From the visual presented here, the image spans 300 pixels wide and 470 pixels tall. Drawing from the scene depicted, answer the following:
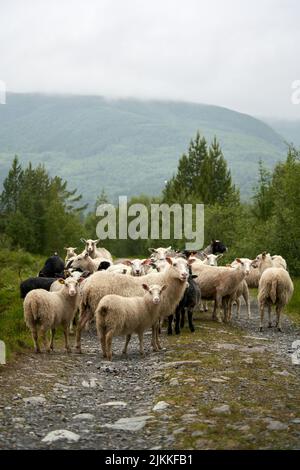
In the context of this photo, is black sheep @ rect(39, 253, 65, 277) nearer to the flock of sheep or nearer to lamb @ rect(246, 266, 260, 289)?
the flock of sheep

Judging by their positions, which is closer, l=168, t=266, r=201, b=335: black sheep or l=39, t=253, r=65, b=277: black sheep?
l=168, t=266, r=201, b=335: black sheep

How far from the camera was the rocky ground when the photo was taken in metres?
Result: 7.64

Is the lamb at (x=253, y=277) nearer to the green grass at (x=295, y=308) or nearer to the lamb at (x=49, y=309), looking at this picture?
the green grass at (x=295, y=308)

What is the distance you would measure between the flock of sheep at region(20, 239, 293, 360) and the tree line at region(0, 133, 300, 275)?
13075 mm

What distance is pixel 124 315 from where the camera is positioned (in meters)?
13.2

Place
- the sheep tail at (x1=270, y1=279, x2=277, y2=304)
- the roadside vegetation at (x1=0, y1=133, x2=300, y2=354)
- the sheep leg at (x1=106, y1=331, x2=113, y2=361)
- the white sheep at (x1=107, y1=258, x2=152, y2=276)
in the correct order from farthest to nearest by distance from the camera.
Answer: the roadside vegetation at (x1=0, y1=133, x2=300, y2=354)
the white sheep at (x1=107, y1=258, x2=152, y2=276)
the sheep tail at (x1=270, y1=279, x2=277, y2=304)
the sheep leg at (x1=106, y1=331, x2=113, y2=361)

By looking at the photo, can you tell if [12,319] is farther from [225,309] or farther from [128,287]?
[225,309]

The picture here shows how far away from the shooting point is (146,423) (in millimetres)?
8328

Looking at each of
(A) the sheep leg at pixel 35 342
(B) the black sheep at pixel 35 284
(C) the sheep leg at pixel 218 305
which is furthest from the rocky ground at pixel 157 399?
(C) the sheep leg at pixel 218 305

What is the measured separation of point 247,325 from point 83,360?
279 inches

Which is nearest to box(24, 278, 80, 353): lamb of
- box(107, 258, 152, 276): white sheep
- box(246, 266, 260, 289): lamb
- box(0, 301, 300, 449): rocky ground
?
box(0, 301, 300, 449): rocky ground
